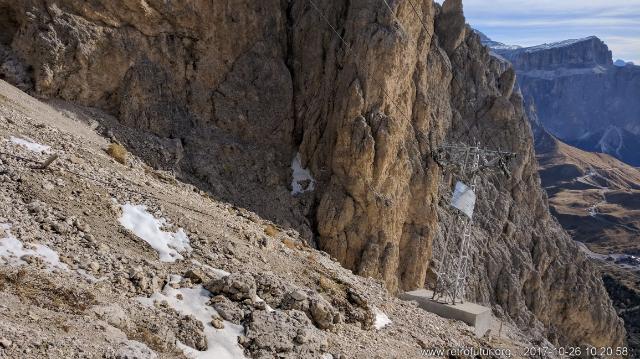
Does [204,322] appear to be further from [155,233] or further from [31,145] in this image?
[31,145]

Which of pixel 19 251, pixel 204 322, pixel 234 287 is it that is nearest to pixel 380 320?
pixel 234 287

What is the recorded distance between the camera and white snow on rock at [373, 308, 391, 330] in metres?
18.9

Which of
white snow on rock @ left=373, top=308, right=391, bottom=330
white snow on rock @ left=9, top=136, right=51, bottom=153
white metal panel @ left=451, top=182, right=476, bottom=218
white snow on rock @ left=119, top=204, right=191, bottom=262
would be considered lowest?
white snow on rock @ left=373, top=308, right=391, bottom=330

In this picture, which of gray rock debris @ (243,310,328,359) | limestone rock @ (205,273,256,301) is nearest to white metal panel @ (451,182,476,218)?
gray rock debris @ (243,310,328,359)

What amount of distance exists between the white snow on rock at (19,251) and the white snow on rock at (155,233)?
3125 millimetres

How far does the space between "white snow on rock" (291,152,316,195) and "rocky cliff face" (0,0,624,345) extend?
0.84ft

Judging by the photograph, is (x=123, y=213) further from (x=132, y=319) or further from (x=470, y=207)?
(x=470, y=207)

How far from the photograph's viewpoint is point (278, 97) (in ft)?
113

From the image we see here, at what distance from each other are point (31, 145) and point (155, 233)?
5.19 metres

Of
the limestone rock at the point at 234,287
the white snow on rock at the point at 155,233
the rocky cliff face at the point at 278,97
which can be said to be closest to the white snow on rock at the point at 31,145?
the white snow on rock at the point at 155,233

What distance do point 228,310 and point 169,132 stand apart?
54.9ft

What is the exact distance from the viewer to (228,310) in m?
14.6

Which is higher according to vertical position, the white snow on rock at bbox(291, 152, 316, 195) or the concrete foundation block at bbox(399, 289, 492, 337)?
the white snow on rock at bbox(291, 152, 316, 195)

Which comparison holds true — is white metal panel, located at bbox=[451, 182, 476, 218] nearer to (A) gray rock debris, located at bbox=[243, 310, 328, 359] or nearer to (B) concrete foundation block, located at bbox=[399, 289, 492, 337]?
(B) concrete foundation block, located at bbox=[399, 289, 492, 337]
